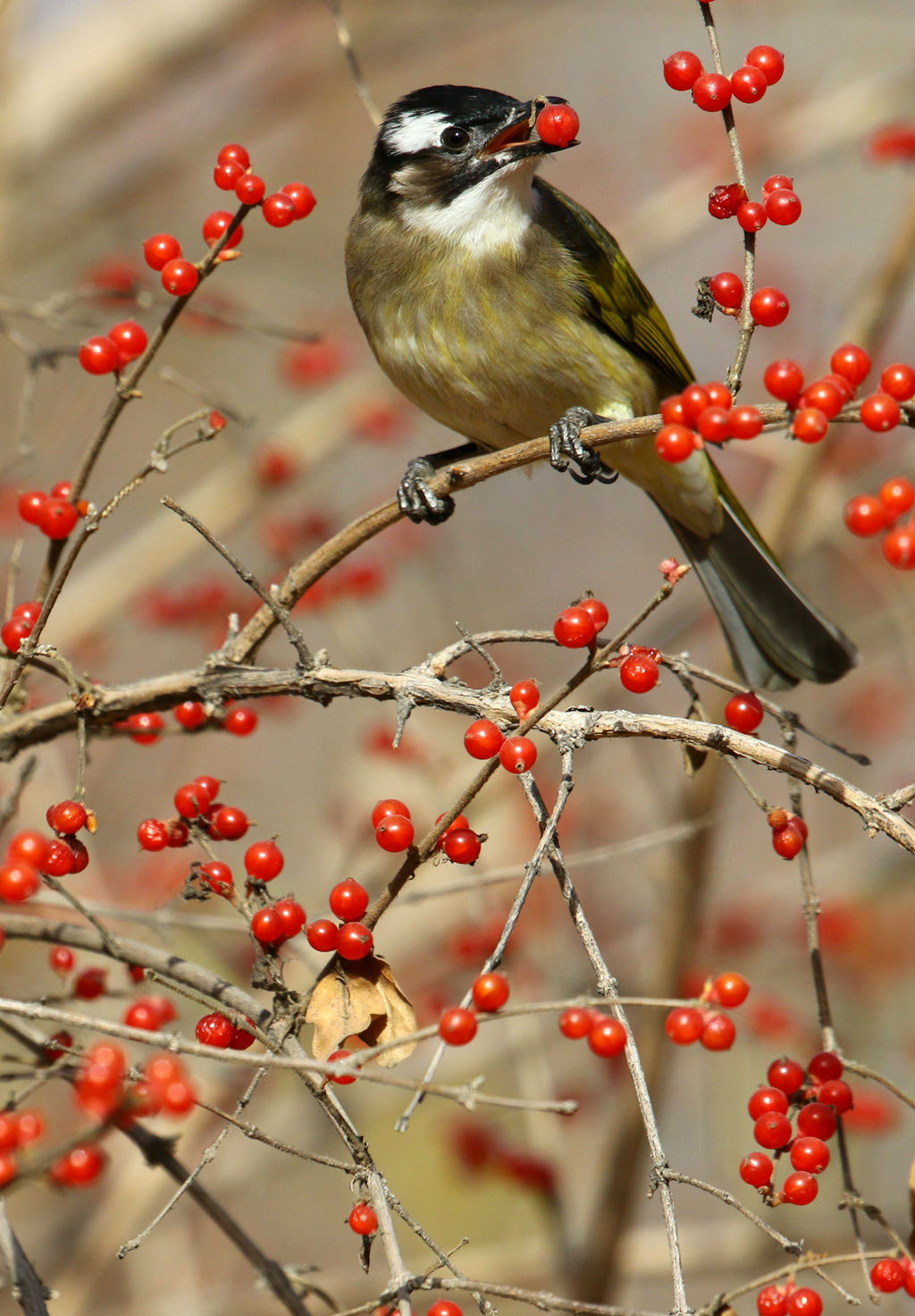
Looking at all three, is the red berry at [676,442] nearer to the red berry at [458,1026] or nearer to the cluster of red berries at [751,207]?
the cluster of red berries at [751,207]

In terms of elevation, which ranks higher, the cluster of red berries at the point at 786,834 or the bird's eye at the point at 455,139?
the bird's eye at the point at 455,139

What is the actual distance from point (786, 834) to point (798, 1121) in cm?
45

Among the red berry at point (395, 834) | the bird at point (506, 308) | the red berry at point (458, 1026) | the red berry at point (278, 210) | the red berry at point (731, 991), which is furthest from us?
the bird at point (506, 308)

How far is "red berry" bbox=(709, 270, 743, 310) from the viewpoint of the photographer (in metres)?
2.09

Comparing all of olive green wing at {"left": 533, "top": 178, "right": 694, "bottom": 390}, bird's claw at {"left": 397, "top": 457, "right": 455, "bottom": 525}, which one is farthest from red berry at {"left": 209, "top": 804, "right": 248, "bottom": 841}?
olive green wing at {"left": 533, "top": 178, "right": 694, "bottom": 390}

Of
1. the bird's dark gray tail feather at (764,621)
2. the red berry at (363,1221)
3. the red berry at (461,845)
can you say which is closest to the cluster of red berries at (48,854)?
the red berry at (461,845)

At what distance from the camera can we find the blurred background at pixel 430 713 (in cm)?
445

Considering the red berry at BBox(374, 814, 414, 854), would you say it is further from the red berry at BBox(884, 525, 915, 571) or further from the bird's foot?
the bird's foot

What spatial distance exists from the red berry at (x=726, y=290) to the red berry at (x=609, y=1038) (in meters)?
1.14

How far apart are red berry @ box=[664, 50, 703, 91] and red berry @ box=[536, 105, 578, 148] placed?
59 centimetres

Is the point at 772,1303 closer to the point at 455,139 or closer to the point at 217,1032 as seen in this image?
the point at 217,1032

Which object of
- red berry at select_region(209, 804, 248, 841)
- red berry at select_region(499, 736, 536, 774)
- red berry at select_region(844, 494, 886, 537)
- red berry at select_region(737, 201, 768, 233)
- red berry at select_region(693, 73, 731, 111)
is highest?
red berry at select_region(693, 73, 731, 111)

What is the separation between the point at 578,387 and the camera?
3805mm

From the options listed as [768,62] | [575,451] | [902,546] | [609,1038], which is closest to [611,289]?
[575,451]
